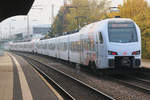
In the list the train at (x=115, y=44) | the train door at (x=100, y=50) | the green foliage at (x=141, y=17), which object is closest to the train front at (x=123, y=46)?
the train at (x=115, y=44)

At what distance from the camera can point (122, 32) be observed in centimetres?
1664

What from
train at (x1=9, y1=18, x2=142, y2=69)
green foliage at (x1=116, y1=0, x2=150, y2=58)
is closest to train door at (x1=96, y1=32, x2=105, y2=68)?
train at (x1=9, y1=18, x2=142, y2=69)

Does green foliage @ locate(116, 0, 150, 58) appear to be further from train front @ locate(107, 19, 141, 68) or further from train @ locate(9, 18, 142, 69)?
train front @ locate(107, 19, 141, 68)

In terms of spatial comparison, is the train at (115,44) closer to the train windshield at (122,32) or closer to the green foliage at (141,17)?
the train windshield at (122,32)

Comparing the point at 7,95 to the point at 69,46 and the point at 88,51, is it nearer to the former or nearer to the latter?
the point at 88,51

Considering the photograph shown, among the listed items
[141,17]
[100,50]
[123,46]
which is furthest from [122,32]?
[141,17]

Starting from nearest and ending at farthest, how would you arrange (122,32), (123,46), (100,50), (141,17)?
(123,46) < (122,32) < (100,50) < (141,17)

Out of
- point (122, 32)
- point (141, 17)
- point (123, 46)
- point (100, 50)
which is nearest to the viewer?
point (123, 46)

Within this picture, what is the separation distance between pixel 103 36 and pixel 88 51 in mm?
3140

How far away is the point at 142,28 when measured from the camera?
3012 cm

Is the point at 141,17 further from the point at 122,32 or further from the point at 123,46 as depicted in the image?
the point at 123,46

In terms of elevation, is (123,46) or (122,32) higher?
(122,32)

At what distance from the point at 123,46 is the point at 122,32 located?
92 cm

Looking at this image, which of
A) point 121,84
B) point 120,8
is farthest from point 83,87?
point 120,8
